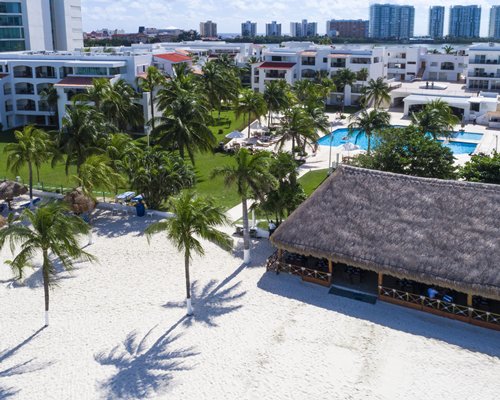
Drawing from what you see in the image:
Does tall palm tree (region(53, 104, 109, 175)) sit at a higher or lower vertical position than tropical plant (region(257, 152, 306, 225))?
higher

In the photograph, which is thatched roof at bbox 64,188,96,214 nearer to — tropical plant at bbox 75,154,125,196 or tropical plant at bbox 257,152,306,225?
tropical plant at bbox 75,154,125,196

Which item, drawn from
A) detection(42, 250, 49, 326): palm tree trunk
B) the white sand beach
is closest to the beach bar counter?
the white sand beach

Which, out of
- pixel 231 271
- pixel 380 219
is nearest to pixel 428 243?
pixel 380 219

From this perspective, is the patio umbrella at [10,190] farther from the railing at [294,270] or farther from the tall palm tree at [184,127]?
the railing at [294,270]

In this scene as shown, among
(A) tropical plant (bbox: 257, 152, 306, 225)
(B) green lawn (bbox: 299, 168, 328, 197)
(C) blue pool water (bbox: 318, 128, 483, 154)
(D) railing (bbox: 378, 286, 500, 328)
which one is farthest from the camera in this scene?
(C) blue pool water (bbox: 318, 128, 483, 154)

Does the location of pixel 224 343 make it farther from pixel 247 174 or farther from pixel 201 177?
pixel 201 177

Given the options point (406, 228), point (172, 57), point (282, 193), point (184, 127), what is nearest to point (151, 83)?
point (184, 127)
